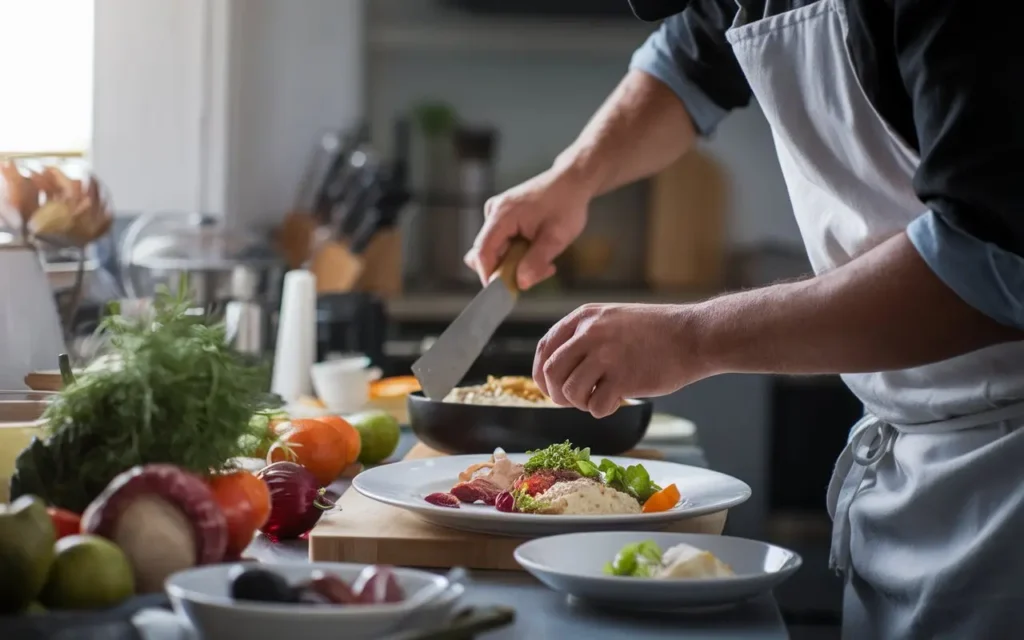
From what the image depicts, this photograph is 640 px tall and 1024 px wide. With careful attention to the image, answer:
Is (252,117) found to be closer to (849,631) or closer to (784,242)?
(784,242)

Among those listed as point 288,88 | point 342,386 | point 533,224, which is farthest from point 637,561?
point 288,88

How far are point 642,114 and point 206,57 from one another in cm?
180

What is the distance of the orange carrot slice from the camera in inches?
41.4

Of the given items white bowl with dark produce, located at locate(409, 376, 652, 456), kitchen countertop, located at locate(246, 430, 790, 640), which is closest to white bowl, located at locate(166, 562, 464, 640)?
kitchen countertop, located at locate(246, 430, 790, 640)

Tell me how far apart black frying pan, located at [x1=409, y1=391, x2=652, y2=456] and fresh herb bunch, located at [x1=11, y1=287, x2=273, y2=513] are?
53 cm

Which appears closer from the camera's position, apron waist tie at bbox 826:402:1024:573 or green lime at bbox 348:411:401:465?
apron waist tie at bbox 826:402:1024:573

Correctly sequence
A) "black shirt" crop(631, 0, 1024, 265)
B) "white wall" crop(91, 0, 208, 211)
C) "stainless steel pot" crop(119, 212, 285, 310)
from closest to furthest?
1. "black shirt" crop(631, 0, 1024, 265)
2. "stainless steel pot" crop(119, 212, 285, 310)
3. "white wall" crop(91, 0, 208, 211)

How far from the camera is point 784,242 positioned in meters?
4.07

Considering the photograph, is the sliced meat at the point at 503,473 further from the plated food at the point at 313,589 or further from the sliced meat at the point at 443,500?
the plated food at the point at 313,589

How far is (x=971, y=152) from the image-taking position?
897 mm

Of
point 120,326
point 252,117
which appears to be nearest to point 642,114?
point 120,326

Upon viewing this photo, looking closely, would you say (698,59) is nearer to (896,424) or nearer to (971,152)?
(896,424)

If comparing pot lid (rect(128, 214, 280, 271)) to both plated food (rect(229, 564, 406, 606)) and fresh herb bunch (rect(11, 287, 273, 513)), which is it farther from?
plated food (rect(229, 564, 406, 606))

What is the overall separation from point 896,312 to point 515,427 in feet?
1.71
